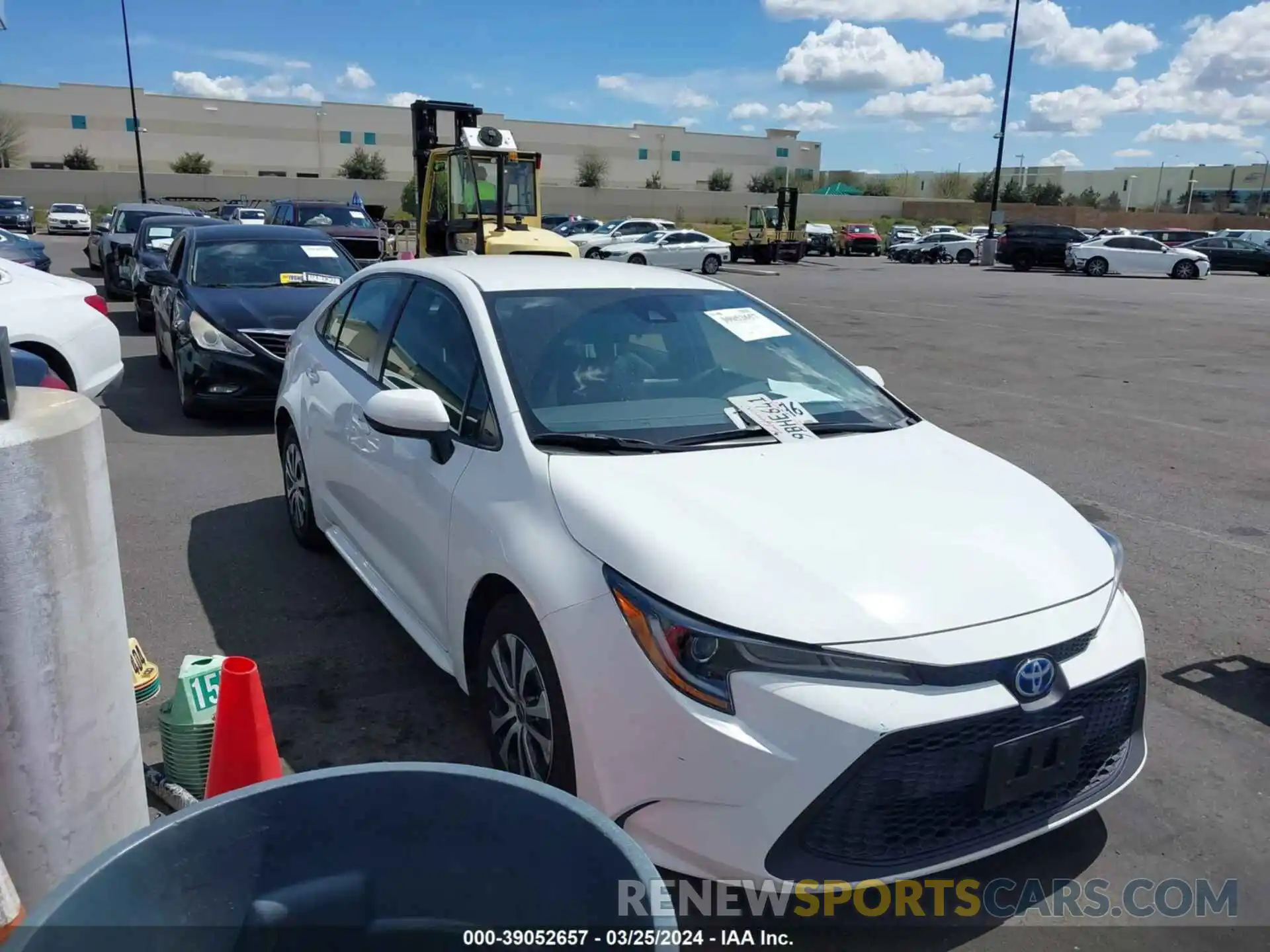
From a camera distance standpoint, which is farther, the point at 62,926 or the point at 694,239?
the point at 694,239

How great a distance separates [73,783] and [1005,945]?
235 cm

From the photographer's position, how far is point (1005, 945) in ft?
8.82

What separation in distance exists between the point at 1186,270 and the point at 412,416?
36968 millimetres

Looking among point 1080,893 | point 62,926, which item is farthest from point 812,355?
point 62,926

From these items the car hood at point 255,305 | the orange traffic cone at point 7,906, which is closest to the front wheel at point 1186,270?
the car hood at point 255,305

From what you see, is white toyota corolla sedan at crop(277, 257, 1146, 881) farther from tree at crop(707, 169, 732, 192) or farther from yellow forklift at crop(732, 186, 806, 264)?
tree at crop(707, 169, 732, 192)

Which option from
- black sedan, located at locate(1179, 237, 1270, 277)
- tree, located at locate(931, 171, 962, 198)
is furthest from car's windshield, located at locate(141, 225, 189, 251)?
tree, located at locate(931, 171, 962, 198)

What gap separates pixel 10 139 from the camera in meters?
71.4

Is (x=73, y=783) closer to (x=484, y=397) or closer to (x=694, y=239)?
(x=484, y=397)

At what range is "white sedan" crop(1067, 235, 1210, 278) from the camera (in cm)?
3409

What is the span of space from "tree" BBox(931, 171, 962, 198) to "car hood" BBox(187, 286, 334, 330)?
346 ft

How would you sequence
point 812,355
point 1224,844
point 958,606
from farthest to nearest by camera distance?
point 812,355
point 1224,844
point 958,606

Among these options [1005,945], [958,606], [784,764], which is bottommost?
[1005,945]

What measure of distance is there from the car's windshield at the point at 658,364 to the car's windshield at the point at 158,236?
1349 cm
